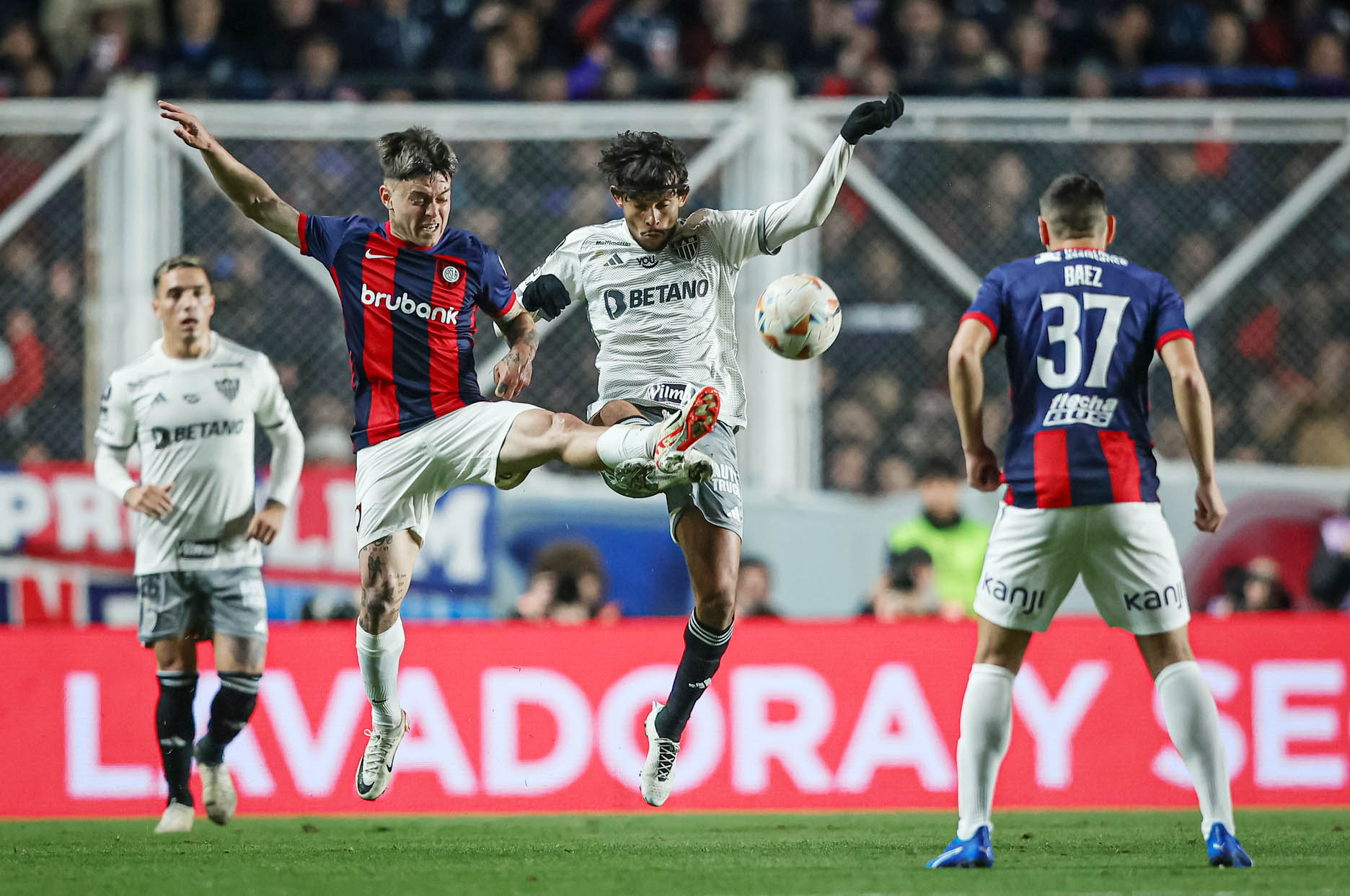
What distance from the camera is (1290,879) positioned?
548cm

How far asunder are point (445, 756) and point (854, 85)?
17.0 feet

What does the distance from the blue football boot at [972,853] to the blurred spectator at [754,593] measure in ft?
12.2

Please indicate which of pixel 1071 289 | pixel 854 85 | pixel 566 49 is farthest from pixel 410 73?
pixel 1071 289

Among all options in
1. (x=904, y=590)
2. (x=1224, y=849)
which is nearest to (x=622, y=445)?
(x=1224, y=849)

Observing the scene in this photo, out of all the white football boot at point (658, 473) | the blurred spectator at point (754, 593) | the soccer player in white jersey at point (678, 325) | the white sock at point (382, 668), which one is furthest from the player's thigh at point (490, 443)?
the blurred spectator at point (754, 593)

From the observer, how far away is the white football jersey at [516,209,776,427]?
661 centimetres

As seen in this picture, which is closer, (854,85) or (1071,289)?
(1071,289)

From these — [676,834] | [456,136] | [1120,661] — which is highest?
[456,136]

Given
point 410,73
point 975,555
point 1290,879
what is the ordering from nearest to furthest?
point 1290,879 → point 975,555 → point 410,73

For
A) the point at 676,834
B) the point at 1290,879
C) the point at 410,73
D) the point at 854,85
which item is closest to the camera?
the point at 1290,879

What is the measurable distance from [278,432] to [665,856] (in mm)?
3026

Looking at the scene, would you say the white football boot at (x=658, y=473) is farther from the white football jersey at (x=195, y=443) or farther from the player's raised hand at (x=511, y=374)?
the white football jersey at (x=195, y=443)

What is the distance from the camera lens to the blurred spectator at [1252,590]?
30.3 feet

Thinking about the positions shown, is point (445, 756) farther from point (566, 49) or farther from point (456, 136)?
point (566, 49)
